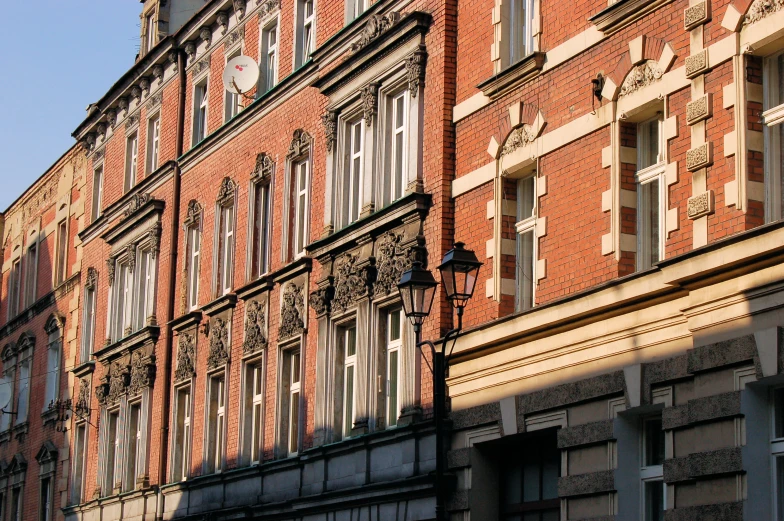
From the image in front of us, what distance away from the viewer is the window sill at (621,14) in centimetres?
1803

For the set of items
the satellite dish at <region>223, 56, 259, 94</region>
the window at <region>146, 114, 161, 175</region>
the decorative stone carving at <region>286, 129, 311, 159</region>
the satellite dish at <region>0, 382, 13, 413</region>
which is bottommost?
the satellite dish at <region>0, 382, 13, 413</region>

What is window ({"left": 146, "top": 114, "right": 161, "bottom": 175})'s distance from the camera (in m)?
36.9

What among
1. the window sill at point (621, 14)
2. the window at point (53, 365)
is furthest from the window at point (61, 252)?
the window sill at point (621, 14)

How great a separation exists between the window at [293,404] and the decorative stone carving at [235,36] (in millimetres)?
7837

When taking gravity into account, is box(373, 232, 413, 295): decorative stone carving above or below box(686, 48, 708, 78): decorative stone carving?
below

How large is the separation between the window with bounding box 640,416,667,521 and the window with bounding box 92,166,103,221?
26.0m

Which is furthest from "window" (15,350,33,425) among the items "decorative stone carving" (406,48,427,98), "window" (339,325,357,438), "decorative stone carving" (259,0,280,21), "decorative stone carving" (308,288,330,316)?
"decorative stone carving" (406,48,427,98)

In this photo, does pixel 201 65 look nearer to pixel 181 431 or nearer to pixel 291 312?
pixel 181 431

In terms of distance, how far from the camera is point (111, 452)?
3722 centimetres

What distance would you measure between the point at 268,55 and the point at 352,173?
19.4 feet

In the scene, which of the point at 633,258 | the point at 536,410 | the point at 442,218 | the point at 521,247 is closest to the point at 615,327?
the point at 633,258

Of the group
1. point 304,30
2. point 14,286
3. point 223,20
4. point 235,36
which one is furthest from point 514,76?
point 14,286

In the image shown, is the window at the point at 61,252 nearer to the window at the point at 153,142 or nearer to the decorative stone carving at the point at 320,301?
the window at the point at 153,142

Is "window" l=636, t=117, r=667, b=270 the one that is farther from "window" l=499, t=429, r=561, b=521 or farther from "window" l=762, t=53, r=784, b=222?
"window" l=499, t=429, r=561, b=521
